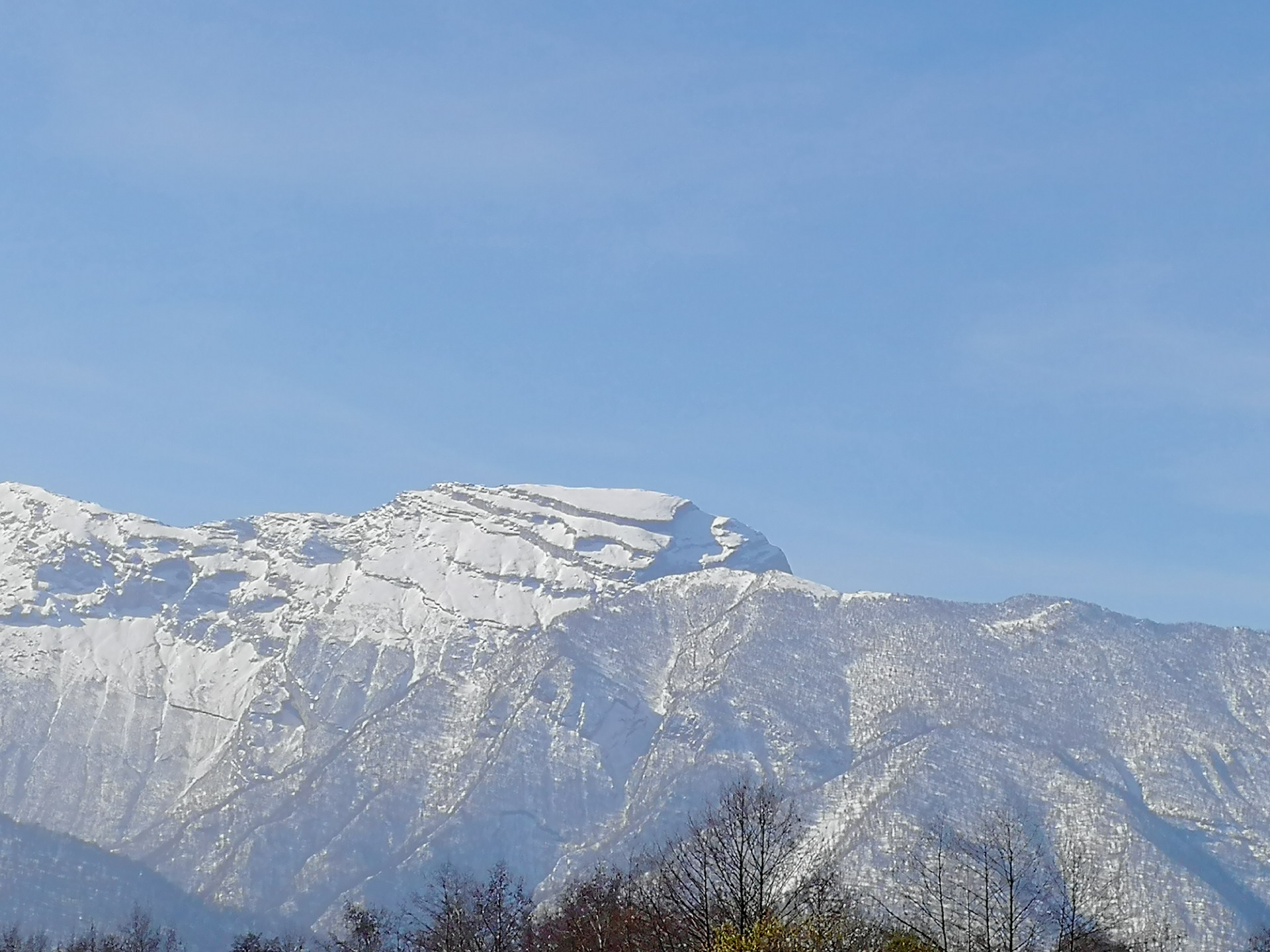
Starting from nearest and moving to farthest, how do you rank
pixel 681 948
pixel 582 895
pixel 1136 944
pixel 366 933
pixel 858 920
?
pixel 681 948, pixel 858 920, pixel 1136 944, pixel 582 895, pixel 366 933

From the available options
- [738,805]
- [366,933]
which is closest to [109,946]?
[366,933]

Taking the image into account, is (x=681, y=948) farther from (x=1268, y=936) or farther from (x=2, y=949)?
(x=2, y=949)

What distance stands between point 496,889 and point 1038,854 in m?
42.3

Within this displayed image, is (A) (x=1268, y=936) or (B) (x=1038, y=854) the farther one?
(A) (x=1268, y=936)

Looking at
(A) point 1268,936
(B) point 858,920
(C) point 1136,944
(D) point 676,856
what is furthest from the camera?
(A) point 1268,936

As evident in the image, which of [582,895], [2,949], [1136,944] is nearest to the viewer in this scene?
[1136,944]

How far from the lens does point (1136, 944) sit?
261ft

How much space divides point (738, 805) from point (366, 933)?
253 ft

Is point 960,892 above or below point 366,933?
above

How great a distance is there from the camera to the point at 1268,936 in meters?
148

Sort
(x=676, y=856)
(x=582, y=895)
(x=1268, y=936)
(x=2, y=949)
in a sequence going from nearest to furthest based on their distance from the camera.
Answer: (x=676, y=856) < (x=582, y=895) < (x=1268, y=936) < (x=2, y=949)

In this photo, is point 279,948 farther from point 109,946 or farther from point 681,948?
point 681,948

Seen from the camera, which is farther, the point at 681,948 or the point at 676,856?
the point at 676,856

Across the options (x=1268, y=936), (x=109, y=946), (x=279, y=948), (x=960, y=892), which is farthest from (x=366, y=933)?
(x=1268, y=936)
